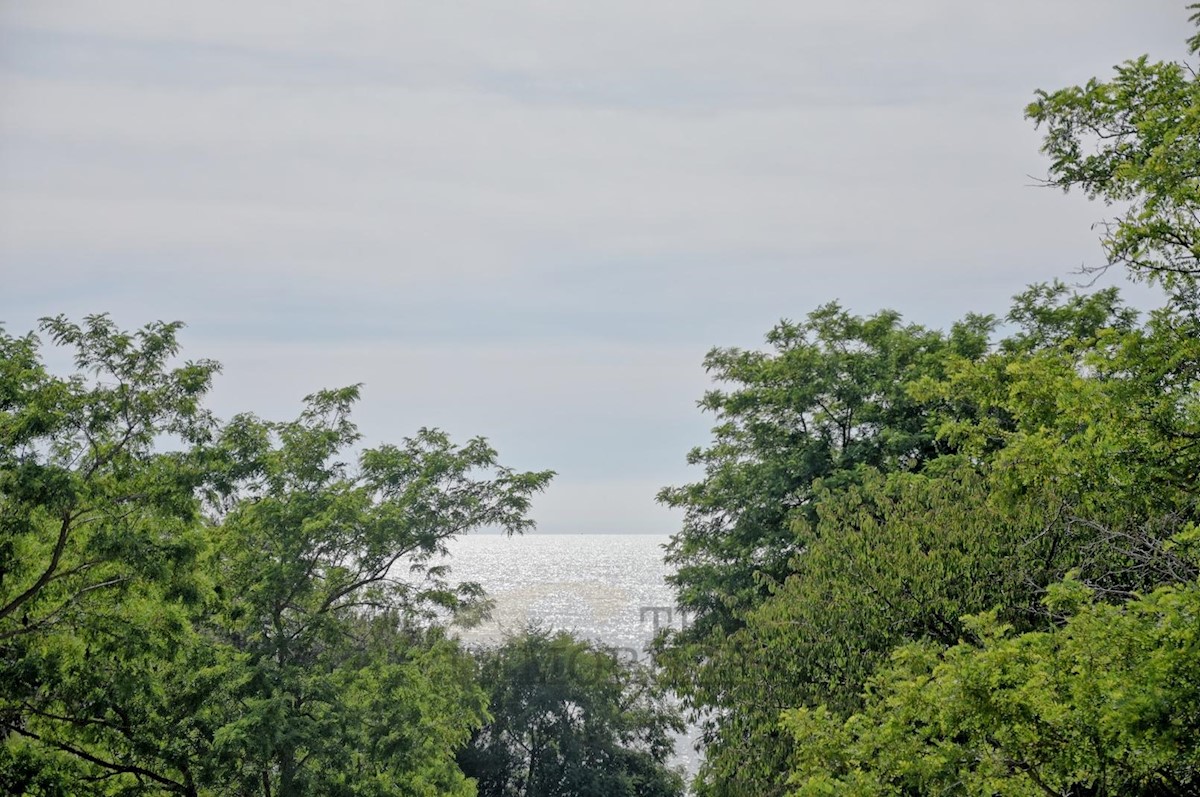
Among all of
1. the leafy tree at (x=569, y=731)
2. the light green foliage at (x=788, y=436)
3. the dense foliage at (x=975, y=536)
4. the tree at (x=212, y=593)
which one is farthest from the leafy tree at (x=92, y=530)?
the leafy tree at (x=569, y=731)

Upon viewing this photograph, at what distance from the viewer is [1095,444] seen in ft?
32.2

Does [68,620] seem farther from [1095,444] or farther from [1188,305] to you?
[1188,305]

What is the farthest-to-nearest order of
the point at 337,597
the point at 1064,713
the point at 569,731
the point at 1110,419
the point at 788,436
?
the point at 569,731 → the point at 788,436 → the point at 337,597 → the point at 1110,419 → the point at 1064,713

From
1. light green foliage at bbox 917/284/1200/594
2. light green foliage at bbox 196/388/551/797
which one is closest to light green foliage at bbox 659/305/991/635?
light green foliage at bbox 196/388/551/797

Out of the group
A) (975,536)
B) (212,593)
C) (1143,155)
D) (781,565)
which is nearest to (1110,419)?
(1143,155)

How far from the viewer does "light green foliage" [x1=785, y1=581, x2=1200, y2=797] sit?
8.08 meters

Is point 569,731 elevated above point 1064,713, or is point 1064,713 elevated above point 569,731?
point 1064,713

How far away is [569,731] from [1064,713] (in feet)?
105

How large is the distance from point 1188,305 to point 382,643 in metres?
16.5

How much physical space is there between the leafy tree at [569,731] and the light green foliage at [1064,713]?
89.8 ft

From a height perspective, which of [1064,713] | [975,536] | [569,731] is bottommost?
[569,731]

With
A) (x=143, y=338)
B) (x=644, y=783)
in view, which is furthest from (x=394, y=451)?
(x=644, y=783)

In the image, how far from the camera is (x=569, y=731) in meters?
39.2

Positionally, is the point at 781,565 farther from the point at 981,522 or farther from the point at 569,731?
the point at 569,731
